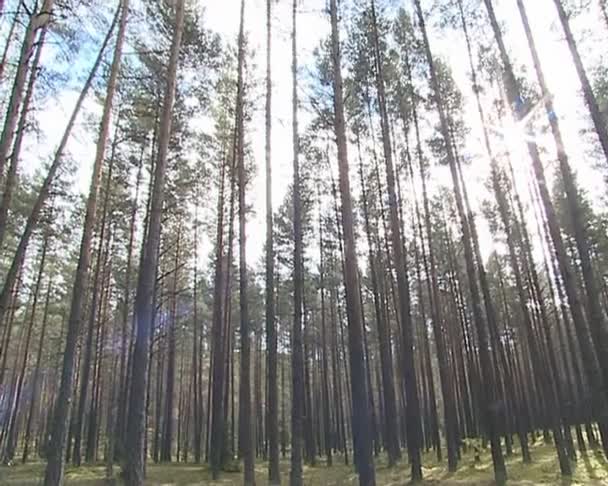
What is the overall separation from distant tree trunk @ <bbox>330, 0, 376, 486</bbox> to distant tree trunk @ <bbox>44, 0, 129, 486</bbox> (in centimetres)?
503

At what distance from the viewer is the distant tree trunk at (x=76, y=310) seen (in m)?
7.57

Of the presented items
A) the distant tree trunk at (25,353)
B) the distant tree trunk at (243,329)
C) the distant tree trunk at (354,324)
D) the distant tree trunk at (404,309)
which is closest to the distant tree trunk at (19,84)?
the distant tree trunk at (354,324)

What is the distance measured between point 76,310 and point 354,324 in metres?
5.62

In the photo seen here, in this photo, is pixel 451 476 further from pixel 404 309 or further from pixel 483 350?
pixel 404 309

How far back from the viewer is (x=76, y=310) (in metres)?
8.76

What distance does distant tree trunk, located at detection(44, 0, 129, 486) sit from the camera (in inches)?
298

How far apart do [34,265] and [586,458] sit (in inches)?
946

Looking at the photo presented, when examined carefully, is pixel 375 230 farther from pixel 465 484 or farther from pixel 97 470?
pixel 97 470

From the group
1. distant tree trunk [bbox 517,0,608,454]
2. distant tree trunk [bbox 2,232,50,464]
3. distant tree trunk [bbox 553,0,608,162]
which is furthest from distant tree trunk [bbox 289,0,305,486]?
distant tree trunk [bbox 2,232,50,464]

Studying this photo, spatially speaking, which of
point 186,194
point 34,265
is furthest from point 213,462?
point 34,265

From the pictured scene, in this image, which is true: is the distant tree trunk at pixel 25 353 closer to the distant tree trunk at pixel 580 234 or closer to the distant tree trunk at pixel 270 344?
the distant tree trunk at pixel 270 344

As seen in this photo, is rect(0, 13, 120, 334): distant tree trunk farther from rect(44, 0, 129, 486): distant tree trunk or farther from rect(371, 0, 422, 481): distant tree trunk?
rect(371, 0, 422, 481): distant tree trunk

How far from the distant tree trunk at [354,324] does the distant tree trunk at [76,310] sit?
198 inches

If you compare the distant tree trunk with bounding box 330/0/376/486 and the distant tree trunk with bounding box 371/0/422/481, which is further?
the distant tree trunk with bounding box 371/0/422/481
